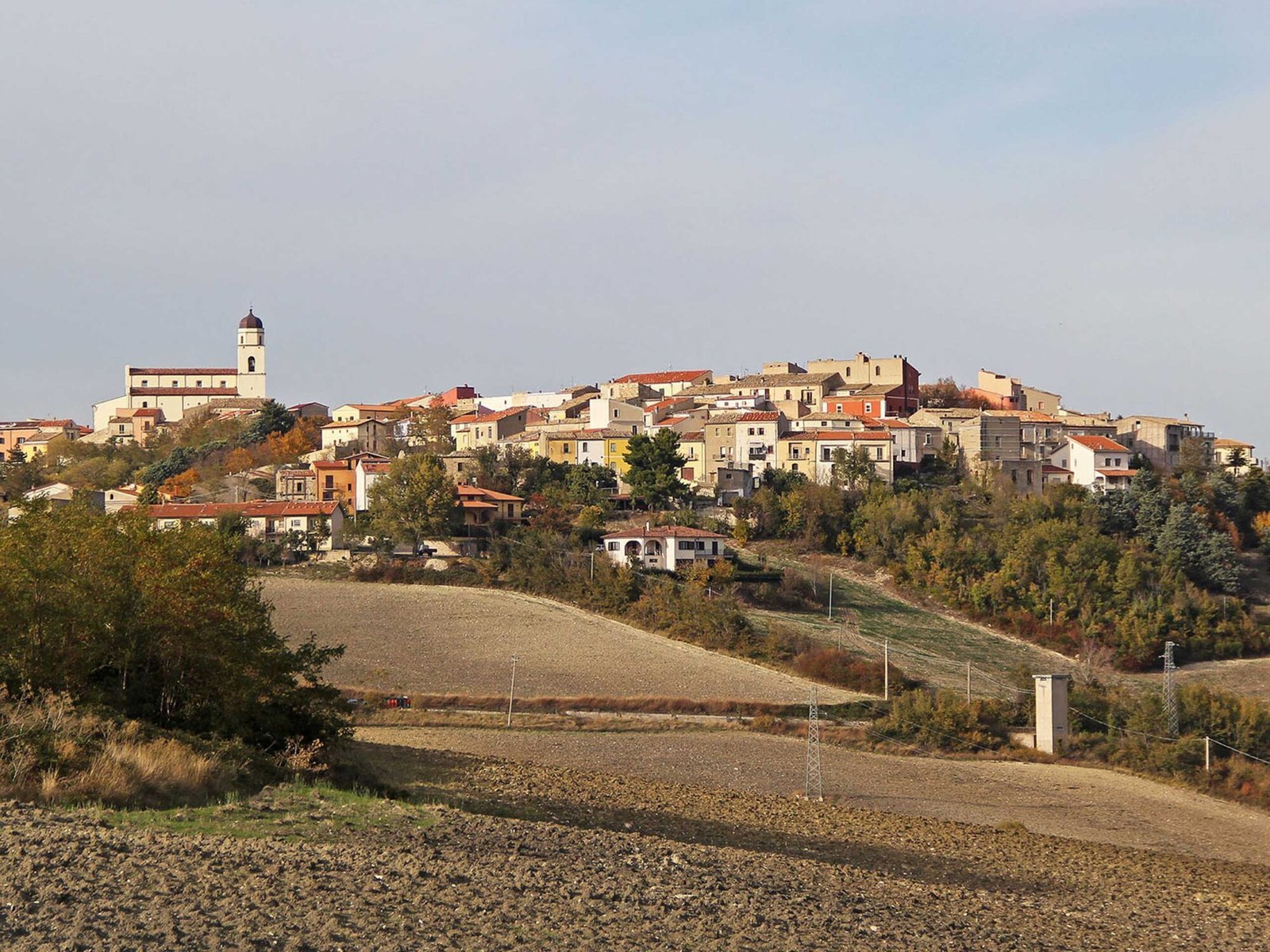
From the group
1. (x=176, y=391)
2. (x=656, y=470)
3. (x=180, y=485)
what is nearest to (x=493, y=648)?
(x=656, y=470)

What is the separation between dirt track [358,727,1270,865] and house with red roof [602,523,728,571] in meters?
23.4

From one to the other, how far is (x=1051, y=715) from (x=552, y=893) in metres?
34.1

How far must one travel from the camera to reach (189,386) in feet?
428

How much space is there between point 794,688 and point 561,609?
14390 mm

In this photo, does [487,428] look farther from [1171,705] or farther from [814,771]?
[814,771]

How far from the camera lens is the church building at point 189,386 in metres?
126

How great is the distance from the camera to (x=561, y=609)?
64062 mm

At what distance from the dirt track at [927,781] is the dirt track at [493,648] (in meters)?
6.32

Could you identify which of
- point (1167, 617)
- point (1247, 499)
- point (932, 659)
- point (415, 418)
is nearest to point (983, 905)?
point (932, 659)

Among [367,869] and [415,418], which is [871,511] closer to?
[415,418]

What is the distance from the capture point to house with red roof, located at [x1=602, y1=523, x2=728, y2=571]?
69500 mm

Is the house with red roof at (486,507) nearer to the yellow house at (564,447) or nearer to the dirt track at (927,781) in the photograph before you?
the yellow house at (564,447)

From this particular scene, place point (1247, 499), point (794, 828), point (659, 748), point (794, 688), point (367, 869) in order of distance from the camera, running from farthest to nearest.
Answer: point (1247, 499) → point (794, 688) → point (659, 748) → point (794, 828) → point (367, 869)

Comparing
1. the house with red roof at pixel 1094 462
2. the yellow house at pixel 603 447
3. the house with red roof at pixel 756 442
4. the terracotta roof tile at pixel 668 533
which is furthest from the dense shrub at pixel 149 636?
the house with red roof at pixel 1094 462
